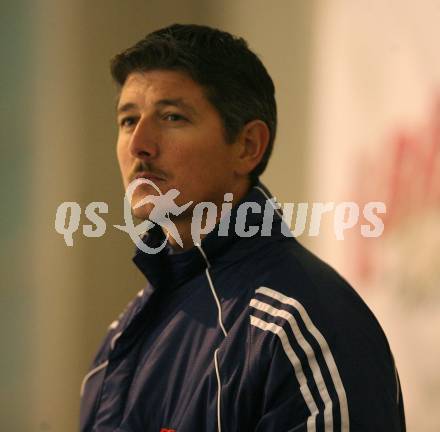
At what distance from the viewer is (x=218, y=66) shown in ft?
3.51

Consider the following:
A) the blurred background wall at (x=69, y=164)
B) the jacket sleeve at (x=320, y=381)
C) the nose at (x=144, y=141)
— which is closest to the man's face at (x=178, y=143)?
the nose at (x=144, y=141)

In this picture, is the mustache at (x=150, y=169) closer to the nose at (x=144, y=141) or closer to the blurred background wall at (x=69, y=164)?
the nose at (x=144, y=141)

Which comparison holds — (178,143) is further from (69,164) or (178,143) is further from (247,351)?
(69,164)

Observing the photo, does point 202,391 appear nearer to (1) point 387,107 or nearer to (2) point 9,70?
(1) point 387,107

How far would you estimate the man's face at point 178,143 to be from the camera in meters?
1.05

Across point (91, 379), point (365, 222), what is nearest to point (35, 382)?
point (91, 379)

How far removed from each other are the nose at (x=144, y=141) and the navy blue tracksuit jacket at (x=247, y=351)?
0.53 ft

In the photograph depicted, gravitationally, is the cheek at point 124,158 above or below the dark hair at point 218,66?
below

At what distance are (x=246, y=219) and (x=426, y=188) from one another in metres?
0.45

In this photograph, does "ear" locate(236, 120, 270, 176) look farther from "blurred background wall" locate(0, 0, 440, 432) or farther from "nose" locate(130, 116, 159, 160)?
"blurred background wall" locate(0, 0, 440, 432)

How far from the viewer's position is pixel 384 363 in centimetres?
90

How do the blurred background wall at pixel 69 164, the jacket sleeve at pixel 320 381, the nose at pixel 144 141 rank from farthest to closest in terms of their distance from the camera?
1. the blurred background wall at pixel 69 164
2. the nose at pixel 144 141
3. the jacket sleeve at pixel 320 381

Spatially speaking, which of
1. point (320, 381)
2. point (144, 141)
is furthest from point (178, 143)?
point (320, 381)

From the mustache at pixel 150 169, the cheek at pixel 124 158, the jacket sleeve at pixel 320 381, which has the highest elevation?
the cheek at pixel 124 158
